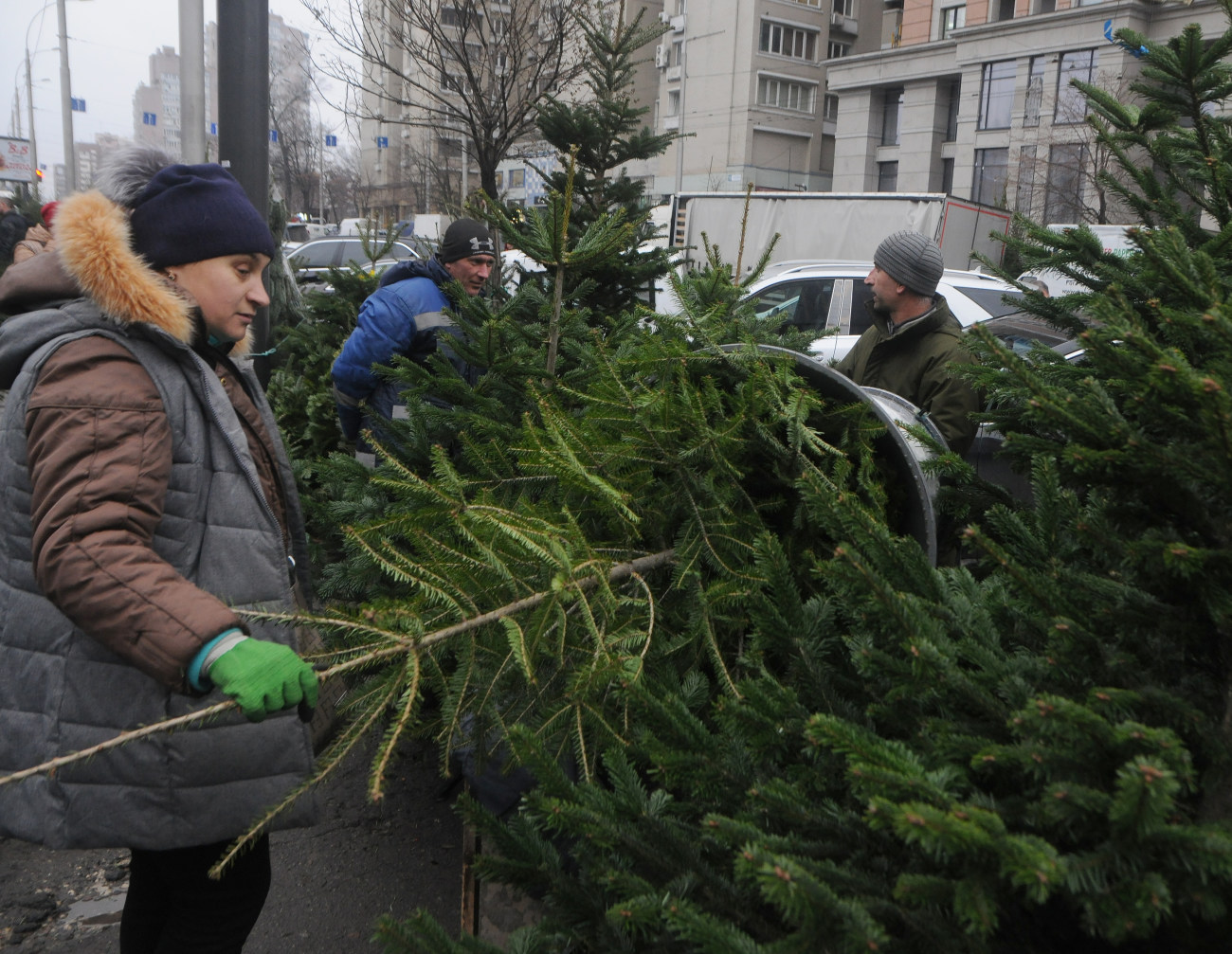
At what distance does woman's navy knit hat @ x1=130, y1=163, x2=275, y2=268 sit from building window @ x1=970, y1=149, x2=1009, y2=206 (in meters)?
44.8

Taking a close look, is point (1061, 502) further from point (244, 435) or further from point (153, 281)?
point (153, 281)

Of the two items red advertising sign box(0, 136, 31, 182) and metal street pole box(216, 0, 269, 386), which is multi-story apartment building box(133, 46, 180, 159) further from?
metal street pole box(216, 0, 269, 386)

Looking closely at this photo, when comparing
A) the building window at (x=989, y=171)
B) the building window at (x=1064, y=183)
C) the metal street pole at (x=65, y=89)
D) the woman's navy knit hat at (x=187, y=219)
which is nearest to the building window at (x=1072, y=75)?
the building window at (x=1064, y=183)

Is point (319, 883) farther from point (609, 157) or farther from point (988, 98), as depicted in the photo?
point (988, 98)

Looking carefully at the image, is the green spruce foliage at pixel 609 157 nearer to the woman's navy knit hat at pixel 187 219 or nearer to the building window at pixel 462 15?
the woman's navy knit hat at pixel 187 219

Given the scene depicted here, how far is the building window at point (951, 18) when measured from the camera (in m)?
45.8

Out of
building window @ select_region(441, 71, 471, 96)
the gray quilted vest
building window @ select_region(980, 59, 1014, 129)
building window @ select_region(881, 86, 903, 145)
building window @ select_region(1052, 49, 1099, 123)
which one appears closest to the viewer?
the gray quilted vest

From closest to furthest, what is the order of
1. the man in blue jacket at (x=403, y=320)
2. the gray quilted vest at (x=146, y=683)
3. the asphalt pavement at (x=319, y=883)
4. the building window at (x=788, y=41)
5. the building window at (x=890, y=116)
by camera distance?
the gray quilted vest at (x=146, y=683), the asphalt pavement at (x=319, y=883), the man in blue jacket at (x=403, y=320), the building window at (x=890, y=116), the building window at (x=788, y=41)

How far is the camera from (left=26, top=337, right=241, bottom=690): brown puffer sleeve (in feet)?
5.14

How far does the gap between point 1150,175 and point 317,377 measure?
17.2 feet

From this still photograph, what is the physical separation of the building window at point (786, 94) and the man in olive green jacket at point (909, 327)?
53906 mm

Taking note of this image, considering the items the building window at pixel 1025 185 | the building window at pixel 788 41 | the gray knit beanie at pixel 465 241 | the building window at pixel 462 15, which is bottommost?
the gray knit beanie at pixel 465 241

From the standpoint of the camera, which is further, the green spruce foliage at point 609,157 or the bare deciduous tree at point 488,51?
the bare deciduous tree at point 488,51

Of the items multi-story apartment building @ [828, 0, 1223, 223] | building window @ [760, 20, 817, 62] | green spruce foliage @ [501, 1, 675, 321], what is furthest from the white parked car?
building window @ [760, 20, 817, 62]
